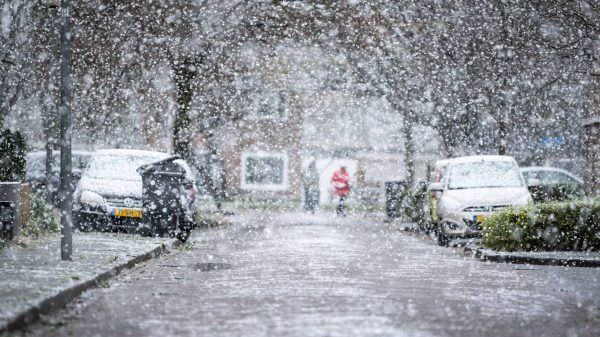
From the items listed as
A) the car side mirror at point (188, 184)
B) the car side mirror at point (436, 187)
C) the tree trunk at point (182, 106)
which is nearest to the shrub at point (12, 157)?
the car side mirror at point (188, 184)

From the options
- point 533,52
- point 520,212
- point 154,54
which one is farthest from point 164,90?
point 520,212

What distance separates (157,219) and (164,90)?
1414 cm

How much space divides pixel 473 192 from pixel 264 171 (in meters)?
31.7

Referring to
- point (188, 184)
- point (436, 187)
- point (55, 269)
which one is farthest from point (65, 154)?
point (436, 187)

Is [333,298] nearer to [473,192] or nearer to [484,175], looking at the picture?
[473,192]

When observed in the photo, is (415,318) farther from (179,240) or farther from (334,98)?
(334,98)

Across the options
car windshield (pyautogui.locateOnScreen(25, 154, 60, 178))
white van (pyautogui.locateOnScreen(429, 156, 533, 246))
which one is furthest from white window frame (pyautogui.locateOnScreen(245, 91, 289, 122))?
white van (pyautogui.locateOnScreen(429, 156, 533, 246))

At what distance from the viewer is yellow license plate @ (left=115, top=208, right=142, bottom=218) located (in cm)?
1882

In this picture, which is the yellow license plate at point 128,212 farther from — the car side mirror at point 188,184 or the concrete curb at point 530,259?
the concrete curb at point 530,259

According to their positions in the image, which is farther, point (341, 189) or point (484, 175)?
point (341, 189)

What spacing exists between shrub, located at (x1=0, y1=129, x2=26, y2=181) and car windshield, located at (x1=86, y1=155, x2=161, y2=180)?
1.38 m

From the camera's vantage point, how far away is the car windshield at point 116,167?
19.6 metres

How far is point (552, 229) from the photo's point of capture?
1560 centimetres

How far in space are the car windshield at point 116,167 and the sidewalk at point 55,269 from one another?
2.18 m
